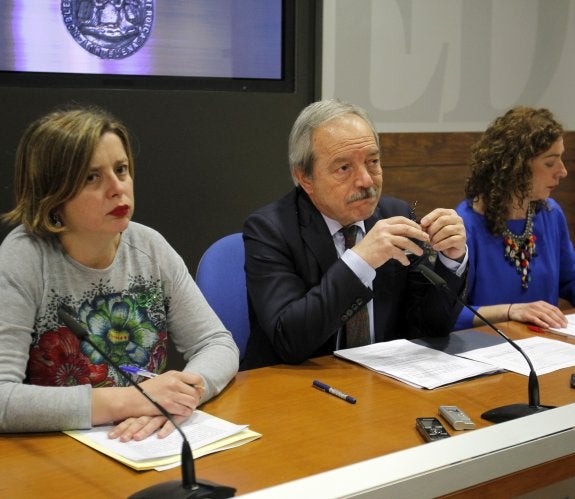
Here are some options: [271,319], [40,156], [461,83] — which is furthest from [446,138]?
[40,156]

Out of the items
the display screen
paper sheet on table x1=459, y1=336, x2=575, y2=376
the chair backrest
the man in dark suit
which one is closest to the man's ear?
the man in dark suit

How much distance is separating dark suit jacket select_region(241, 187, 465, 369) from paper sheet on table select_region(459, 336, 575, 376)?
19 cm

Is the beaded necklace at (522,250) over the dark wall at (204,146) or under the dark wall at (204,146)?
under

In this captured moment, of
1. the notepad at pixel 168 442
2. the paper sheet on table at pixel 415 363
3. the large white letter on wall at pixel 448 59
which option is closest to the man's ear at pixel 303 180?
the paper sheet on table at pixel 415 363

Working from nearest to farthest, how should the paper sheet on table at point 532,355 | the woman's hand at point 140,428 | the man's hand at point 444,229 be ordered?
the woman's hand at point 140,428
the paper sheet on table at point 532,355
the man's hand at point 444,229

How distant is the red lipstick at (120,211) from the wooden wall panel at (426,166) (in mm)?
2257

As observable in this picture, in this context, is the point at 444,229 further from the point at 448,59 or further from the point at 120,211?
the point at 448,59

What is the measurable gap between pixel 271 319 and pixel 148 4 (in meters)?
1.64

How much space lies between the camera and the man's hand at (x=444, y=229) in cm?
Answer: 216

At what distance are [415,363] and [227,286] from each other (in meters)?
0.63

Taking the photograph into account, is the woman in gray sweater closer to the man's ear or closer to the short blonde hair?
the short blonde hair

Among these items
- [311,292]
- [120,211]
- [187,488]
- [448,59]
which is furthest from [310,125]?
[448,59]

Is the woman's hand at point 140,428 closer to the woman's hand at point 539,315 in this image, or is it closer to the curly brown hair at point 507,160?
the woman's hand at point 539,315

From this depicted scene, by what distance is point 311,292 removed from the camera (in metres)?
2.09
